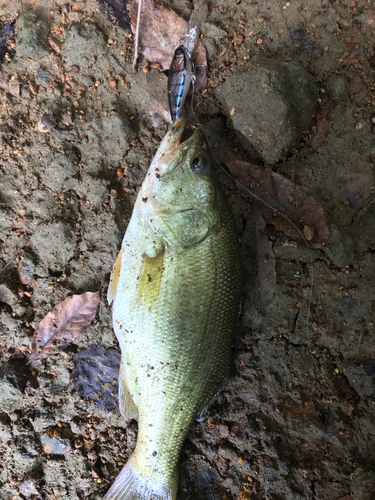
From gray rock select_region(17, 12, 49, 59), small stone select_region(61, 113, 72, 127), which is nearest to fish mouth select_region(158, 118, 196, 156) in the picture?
small stone select_region(61, 113, 72, 127)

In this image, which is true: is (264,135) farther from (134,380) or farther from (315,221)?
(134,380)

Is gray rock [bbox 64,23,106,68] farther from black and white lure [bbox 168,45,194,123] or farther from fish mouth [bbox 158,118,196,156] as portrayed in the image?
fish mouth [bbox 158,118,196,156]

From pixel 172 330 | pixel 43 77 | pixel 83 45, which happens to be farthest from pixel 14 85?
pixel 172 330

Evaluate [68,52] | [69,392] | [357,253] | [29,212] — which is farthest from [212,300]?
[68,52]

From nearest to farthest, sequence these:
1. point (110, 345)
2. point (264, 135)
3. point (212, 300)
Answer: point (212, 300) → point (264, 135) → point (110, 345)

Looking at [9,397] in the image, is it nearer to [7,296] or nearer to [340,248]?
[7,296]

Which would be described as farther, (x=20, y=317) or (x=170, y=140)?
(x=20, y=317)
